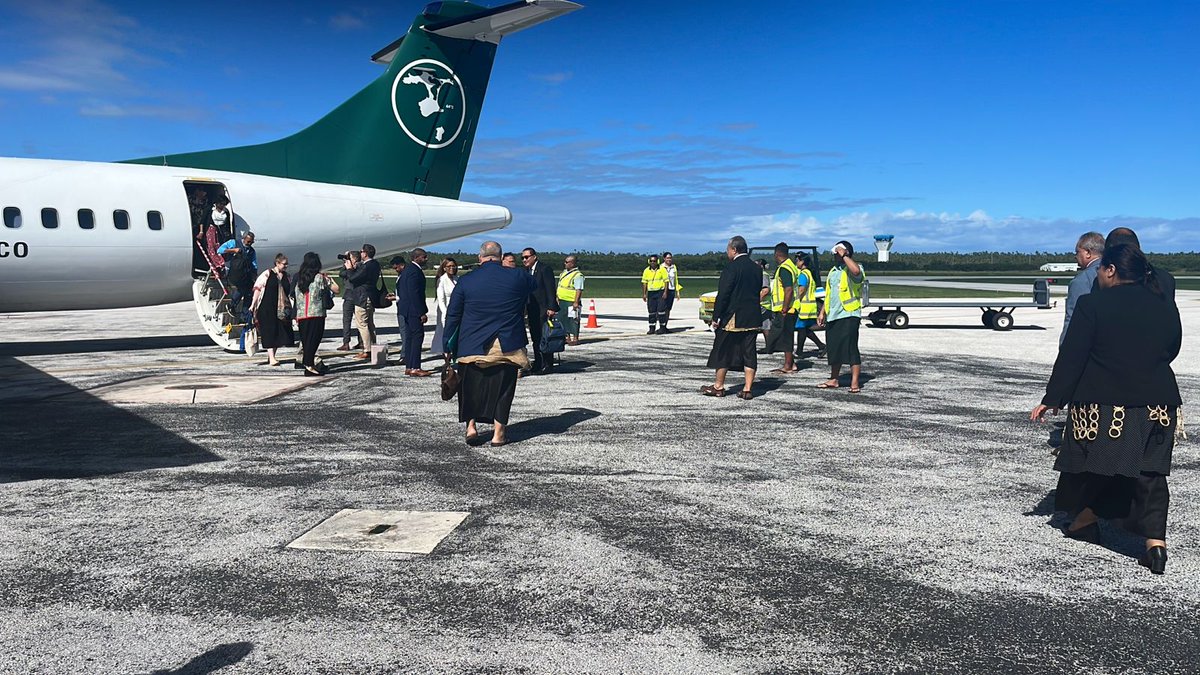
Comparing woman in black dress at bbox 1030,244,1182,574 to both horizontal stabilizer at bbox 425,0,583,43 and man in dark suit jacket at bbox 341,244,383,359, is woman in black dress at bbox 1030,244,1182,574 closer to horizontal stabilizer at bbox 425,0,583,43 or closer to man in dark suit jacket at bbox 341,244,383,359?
man in dark suit jacket at bbox 341,244,383,359

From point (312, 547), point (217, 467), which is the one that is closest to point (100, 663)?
point (312, 547)

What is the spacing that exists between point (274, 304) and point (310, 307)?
4.36ft

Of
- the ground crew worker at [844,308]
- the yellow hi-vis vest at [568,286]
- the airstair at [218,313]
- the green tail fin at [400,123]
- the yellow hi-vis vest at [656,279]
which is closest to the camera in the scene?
the ground crew worker at [844,308]

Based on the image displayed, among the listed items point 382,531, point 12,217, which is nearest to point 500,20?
point 12,217

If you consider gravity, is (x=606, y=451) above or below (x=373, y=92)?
below

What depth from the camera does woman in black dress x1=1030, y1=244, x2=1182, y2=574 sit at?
15.9 ft

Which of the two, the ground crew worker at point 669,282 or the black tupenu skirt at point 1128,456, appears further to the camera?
the ground crew worker at point 669,282

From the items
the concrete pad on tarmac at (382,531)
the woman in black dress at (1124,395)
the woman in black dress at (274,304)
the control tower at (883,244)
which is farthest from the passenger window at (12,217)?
the control tower at (883,244)

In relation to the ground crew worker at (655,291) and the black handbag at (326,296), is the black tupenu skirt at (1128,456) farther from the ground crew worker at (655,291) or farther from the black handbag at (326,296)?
the ground crew worker at (655,291)

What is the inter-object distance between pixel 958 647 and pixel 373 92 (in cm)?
1797

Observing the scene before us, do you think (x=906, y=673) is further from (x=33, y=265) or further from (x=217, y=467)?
(x=33, y=265)

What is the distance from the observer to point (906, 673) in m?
3.59

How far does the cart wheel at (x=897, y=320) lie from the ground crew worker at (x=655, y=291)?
21.6ft

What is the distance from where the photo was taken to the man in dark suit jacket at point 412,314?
13.0m
